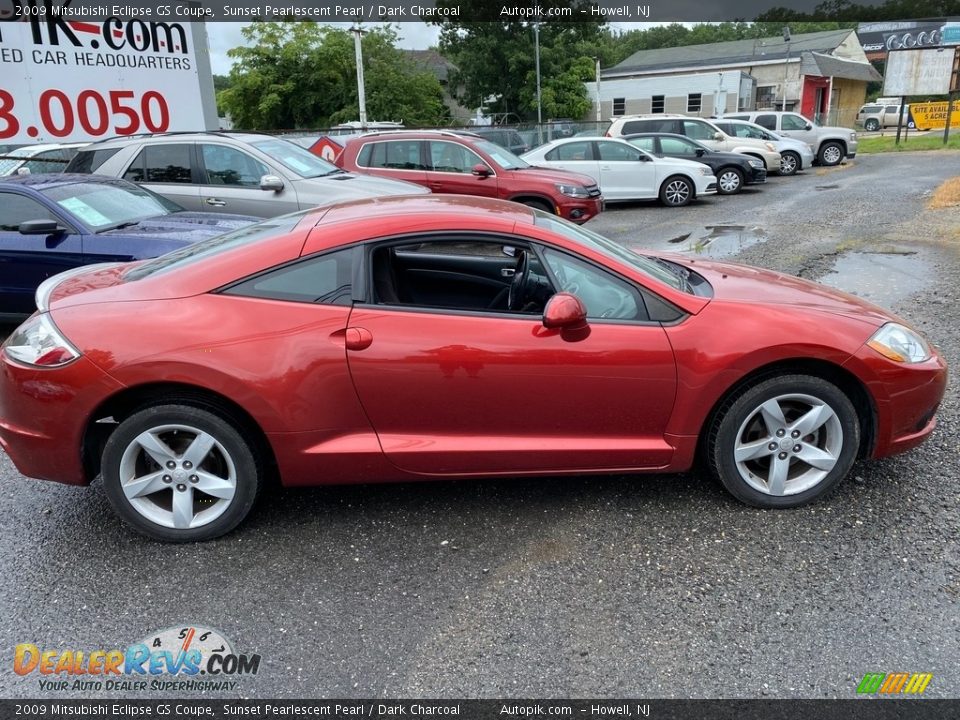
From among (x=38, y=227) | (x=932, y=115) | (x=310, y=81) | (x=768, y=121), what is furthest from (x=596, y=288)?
(x=310, y=81)

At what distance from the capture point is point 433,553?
128 inches

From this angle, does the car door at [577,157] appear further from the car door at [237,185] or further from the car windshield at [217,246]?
the car windshield at [217,246]

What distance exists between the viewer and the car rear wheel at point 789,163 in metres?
20.6

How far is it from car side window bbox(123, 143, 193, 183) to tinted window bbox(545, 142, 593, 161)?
318 inches

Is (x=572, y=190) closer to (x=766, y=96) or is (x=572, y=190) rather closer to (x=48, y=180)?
(x=48, y=180)

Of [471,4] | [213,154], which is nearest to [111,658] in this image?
[213,154]

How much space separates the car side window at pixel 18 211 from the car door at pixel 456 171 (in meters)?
6.02

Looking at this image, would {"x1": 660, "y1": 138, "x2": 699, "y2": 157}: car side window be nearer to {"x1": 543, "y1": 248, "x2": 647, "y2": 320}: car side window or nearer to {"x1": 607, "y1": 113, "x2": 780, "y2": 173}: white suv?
{"x1": 607, "y1": 113, "x2": 780, "y2": 173}: white suv

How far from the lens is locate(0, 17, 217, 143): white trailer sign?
437 inches

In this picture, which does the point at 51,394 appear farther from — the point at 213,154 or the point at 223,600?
the point at 213,154

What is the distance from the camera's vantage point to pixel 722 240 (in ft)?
35.9

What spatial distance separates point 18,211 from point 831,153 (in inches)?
915

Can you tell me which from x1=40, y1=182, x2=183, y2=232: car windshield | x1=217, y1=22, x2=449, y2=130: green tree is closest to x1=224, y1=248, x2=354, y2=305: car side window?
x1=40, y1=182, x2=183, y2=232: car windshield

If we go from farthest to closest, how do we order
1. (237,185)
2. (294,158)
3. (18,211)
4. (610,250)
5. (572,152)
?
(572,152) < (294,158) < (237,185) < (18,211) < (610,250)
